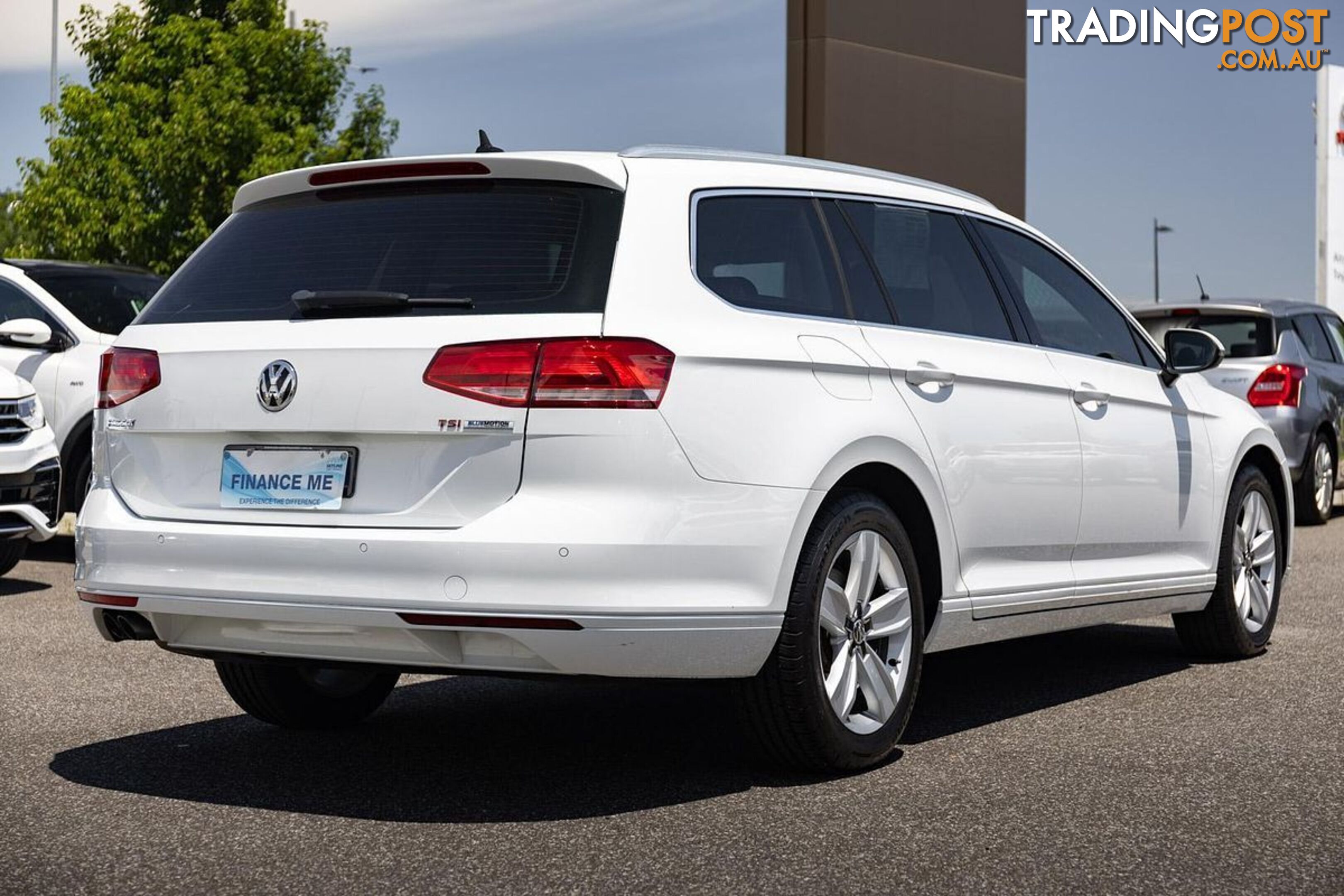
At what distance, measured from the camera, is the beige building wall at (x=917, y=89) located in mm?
15164

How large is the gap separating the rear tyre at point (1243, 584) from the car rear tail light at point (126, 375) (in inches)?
170

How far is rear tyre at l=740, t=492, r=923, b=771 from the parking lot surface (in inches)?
5.3

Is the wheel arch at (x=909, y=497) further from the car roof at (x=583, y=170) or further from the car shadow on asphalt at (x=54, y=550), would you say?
the car shadow on asphalt at (x=54, y=550)

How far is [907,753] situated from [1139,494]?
65.6 inches

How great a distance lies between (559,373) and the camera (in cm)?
467

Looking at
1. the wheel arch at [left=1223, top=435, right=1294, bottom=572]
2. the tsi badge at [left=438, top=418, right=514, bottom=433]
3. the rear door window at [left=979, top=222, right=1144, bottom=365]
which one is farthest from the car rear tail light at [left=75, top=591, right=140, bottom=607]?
the wheel arch at [left=1223, top=435, right=1294, bottom=572]

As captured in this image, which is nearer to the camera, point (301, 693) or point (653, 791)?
point (653, 791)

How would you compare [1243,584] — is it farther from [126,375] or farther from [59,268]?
[59,268]

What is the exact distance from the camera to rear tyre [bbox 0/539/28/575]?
33.9 feet

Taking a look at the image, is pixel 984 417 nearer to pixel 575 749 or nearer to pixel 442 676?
pixel 575 749

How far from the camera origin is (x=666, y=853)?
4.50 m

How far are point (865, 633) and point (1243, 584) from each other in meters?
2.94

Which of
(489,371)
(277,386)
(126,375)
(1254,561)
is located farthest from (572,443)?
(1254,561)

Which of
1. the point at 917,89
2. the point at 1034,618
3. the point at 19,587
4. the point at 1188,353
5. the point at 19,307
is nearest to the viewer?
the point at 1034,618
